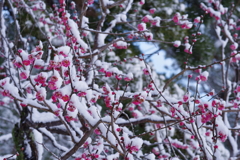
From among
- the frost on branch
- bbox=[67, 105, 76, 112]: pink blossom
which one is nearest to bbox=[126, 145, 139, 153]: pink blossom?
the frost on branch

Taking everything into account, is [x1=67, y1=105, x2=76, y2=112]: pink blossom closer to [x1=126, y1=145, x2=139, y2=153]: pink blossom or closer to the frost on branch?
the frost on branch

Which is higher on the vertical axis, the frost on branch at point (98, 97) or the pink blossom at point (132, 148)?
the frost on branch at point (98, 97)

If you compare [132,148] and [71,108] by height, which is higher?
[71,108]

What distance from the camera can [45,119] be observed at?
112 inches

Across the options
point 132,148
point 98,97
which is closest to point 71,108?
point 132,148

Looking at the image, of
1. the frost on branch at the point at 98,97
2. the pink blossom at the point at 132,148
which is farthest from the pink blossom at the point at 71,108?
the pink blossom at the point at 132,148

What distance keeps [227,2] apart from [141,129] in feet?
12.9

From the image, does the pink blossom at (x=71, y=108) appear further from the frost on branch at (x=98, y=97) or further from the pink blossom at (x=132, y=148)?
the pink blossom at (x=132, y=148)

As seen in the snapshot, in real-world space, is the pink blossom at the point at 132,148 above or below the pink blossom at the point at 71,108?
below

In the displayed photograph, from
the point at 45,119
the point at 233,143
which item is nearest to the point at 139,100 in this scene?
the point at 45,119

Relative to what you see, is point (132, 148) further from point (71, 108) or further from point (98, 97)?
point (98, 97)

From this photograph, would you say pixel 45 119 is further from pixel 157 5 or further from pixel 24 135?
pixel 157 5

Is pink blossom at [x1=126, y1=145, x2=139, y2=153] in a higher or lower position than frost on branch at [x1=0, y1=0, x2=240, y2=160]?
lower

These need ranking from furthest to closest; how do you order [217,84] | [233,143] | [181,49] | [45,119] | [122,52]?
[217,84] → [181,49] → [122,52] → [233,143] → [45,119]
